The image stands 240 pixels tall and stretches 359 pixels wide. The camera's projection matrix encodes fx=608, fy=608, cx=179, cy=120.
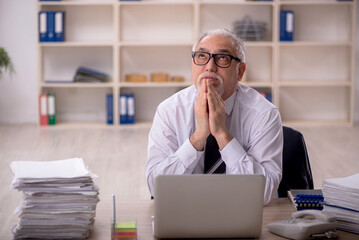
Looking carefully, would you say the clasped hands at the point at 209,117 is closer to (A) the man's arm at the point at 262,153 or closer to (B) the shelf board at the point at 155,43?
(A) the man's arm at the point at 262,153

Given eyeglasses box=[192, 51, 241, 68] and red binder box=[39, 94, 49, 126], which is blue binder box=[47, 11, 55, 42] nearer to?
red binder box=[39, 94, 49, 126]

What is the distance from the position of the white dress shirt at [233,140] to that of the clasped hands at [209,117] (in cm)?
3

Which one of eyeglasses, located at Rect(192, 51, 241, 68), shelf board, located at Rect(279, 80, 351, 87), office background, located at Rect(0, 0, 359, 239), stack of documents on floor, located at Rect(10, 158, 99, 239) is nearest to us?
stack of documents on floor, located at Rect(10, 158, 99, 239)

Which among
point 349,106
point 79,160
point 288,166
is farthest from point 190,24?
point 79,160

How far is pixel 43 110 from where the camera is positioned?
6605mm

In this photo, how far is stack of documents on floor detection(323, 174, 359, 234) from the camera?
5.64ft

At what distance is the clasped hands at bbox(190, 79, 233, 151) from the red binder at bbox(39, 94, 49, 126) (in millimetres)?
4608

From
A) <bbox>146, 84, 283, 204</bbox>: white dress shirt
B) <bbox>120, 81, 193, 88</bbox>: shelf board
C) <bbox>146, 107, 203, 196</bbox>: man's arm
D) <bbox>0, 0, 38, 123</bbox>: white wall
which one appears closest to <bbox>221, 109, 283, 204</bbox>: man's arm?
<bbox>146, 84, 283, 204</bbox>: white dress shirt

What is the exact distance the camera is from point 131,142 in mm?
5836

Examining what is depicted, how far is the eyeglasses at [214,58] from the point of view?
7.31 feet

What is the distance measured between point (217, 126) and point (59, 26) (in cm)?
467

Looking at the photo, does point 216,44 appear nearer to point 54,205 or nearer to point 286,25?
point 54,205

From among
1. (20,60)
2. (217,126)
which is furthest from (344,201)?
(20,60)

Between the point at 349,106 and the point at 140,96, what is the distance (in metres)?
2.36
